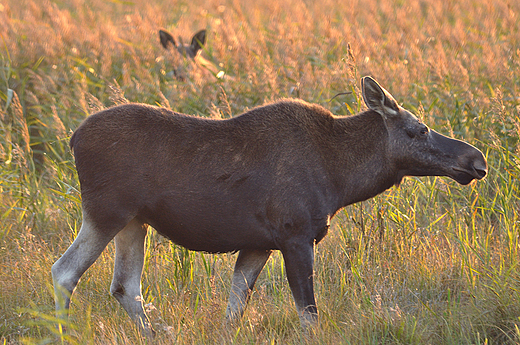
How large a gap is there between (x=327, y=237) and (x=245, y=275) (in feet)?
4.86

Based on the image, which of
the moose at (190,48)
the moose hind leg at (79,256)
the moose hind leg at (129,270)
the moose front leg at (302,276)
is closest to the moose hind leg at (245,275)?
the moose front leg at (302,276)

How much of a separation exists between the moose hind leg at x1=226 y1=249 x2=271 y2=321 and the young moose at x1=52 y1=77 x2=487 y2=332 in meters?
0.27

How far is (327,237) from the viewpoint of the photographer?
5695mm

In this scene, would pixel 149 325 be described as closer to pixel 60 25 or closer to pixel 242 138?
pixel 242 138

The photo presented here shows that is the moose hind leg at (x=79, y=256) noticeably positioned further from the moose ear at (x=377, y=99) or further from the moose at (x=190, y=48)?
the moose at (x=190, y=48)

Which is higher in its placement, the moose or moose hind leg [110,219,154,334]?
moose hind leg [110,219,154,334]

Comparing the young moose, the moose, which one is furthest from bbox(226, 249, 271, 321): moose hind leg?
the moose

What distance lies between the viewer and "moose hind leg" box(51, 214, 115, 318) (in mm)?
3980

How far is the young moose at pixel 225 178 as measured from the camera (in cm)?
396

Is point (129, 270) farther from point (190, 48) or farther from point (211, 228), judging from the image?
point (190, 48)

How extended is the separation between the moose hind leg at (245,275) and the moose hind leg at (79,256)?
1000mm

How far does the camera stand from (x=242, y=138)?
4141mm

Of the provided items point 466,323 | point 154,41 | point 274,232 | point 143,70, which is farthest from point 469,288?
point 154,41

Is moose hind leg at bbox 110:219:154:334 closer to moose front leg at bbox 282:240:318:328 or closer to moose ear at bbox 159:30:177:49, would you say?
moose front leg at bbox 282:240:318:328
